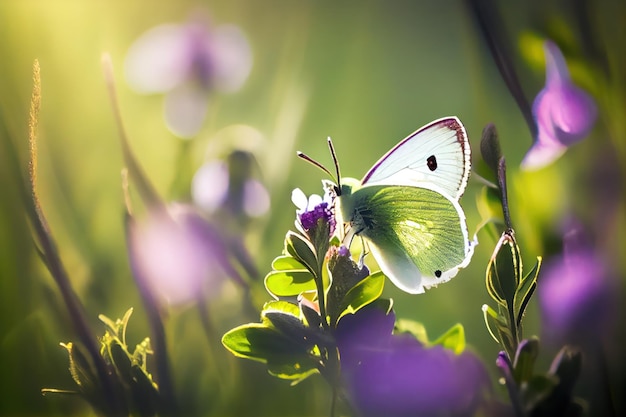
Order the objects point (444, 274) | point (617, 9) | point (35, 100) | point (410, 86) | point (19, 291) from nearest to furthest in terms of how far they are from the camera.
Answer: point (35, 100)
point (444, 274)
point (19, 291)
point (617, 9)
point (410, 86)

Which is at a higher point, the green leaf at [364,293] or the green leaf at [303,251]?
the green leaf at [303,251]

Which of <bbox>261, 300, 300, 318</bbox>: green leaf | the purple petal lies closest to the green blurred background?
the purple petal

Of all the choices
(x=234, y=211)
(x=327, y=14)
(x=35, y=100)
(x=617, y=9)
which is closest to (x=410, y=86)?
(x=327, y=14)

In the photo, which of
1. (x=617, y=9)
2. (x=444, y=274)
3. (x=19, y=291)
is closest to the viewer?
(x=444, y=274)

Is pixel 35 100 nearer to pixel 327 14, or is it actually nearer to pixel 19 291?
pixel 19 291

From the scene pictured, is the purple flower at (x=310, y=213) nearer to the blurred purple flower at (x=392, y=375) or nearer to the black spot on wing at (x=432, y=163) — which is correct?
the blurred purple flower at (x=392, y=375)

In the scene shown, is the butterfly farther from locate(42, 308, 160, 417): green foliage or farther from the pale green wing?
locate(42, 308, 160, 417): green foliage

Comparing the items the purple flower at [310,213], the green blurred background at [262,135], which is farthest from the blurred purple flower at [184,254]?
the purple flower at [310,213]
